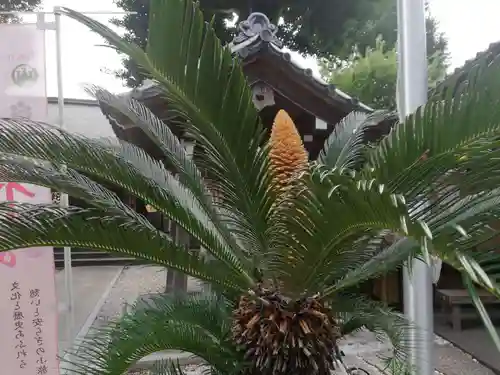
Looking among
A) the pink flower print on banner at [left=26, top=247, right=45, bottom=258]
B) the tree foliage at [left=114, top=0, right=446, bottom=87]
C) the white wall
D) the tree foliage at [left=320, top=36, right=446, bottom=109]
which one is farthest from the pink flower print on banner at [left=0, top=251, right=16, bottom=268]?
the white wall

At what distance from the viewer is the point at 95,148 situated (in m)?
2.36

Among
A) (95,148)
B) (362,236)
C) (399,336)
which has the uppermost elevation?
(95,148)

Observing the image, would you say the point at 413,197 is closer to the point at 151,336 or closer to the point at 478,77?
the point at 478,77

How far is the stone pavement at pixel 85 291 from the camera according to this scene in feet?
28.4

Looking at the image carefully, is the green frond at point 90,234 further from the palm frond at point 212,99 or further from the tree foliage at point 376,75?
the tree foliage at point 376,75

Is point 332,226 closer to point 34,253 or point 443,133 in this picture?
point 443,133

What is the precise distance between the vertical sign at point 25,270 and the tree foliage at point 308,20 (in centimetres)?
798

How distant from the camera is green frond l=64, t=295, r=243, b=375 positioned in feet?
7.85

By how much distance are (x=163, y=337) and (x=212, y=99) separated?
3.86 ft

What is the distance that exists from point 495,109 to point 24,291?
11.9 feet

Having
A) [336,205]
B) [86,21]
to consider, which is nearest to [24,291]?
[86,21]

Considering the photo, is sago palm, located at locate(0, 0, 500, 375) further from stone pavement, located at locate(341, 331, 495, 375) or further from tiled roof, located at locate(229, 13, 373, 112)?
stone pavement, located at locate(341, 331, 495, 375)

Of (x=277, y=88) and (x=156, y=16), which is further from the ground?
(x=277, y=88)

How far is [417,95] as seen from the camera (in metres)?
3.45
